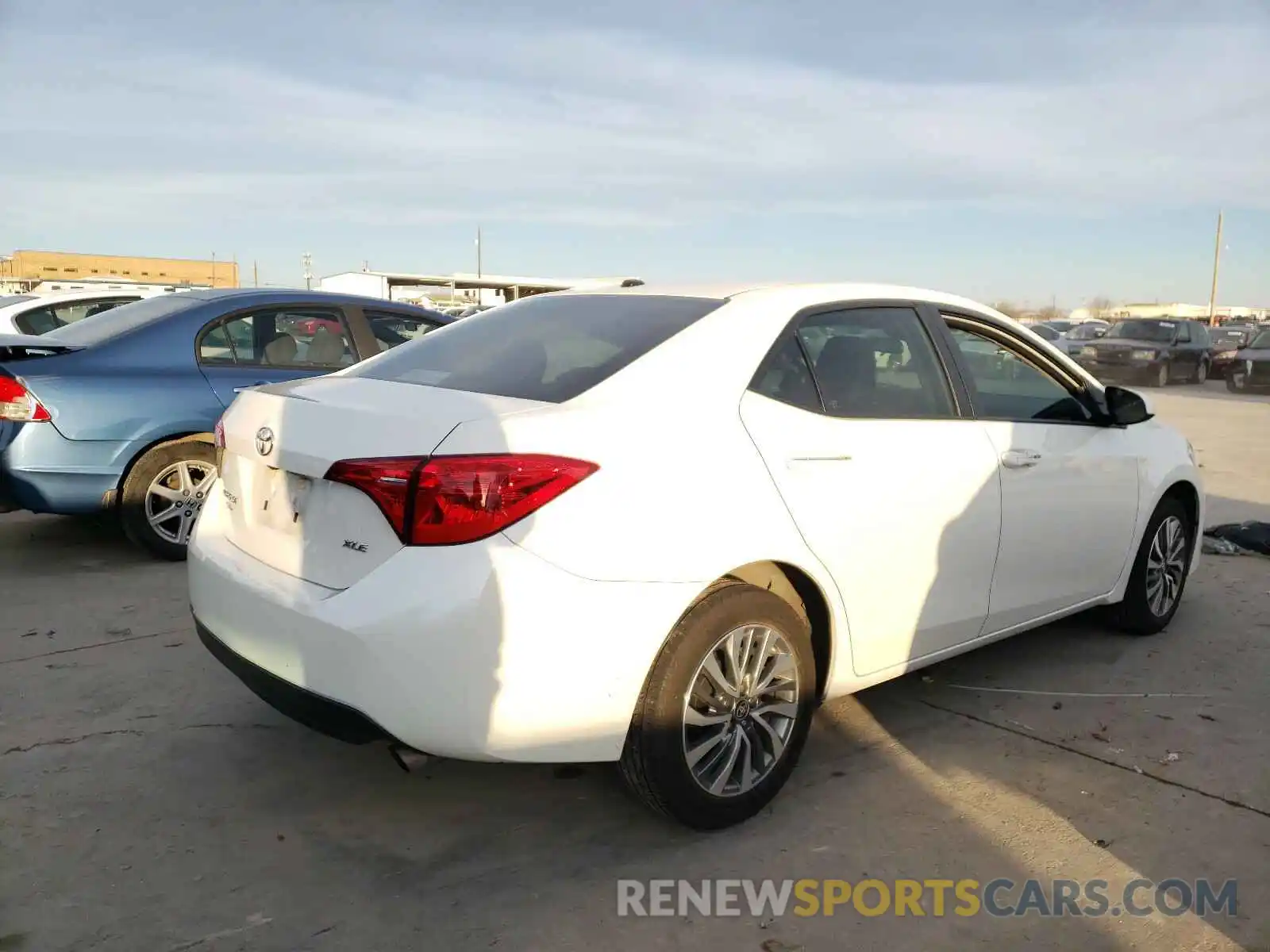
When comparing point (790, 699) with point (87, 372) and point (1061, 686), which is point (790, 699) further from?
point (87, 372)

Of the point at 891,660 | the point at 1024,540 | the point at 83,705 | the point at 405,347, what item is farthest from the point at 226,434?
the point at 1024,540

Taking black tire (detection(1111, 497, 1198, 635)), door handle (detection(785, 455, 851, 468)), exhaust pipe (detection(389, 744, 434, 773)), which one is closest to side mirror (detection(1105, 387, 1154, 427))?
black tire (detection(1111, 497, 1198, 635))

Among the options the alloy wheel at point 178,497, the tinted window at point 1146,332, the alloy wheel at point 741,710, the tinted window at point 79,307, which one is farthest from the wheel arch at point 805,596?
the tinted window at point 1146,332

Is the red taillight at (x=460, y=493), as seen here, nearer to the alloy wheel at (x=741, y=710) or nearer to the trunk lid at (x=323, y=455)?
the trunk lid at (x=323, y=455)

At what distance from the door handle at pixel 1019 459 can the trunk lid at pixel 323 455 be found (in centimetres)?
185

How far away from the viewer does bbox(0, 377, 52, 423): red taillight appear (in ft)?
16.9

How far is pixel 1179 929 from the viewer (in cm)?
256

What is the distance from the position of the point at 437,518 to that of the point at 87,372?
3.85 meters

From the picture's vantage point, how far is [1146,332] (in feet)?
78.4

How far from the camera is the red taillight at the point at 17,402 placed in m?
5.16

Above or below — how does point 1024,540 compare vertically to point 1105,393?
below

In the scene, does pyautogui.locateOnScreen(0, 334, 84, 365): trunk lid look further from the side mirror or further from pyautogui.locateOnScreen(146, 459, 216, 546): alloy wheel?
the side mirror

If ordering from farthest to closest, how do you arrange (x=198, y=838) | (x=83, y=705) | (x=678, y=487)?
(x=83, y=705) < (x=198, y=838) < (x=678, y=487)

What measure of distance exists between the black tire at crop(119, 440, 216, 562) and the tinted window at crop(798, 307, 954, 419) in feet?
12.0
